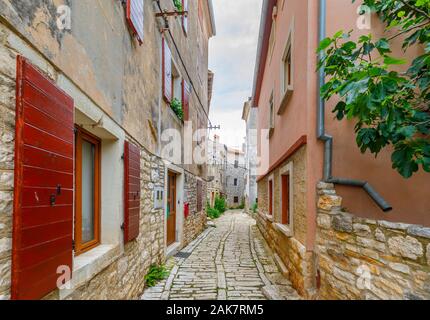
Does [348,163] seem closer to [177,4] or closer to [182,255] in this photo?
[182,255]

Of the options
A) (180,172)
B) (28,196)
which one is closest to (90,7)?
(28,196)

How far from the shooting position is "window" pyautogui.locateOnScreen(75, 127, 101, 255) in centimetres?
270

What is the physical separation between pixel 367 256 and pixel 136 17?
13.2 ft

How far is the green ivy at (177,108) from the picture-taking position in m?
6.50

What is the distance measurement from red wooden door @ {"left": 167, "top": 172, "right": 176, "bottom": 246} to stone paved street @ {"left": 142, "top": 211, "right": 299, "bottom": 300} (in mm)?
523

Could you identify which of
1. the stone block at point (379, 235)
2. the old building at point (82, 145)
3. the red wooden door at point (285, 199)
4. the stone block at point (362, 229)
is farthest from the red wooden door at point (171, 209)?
the stone block at point (379, 235)

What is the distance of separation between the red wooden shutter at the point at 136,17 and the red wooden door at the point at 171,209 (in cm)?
361

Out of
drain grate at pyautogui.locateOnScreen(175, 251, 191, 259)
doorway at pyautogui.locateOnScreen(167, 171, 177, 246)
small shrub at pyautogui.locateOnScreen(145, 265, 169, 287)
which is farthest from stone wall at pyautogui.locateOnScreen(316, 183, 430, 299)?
doorway at pyautogui.locateOnScreen(167, 171, 177, 246)

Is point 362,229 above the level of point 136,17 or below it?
below

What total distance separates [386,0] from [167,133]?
4.35 meters

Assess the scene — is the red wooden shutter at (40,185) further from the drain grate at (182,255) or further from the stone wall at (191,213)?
the stone wall at (191,213)

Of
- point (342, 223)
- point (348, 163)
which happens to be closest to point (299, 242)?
point (342, 223)

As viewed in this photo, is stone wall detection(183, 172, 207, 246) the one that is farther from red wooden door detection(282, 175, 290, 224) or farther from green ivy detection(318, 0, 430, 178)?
green ivy detection(318, 0, 430, 178)

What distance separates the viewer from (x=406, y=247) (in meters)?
2.21
